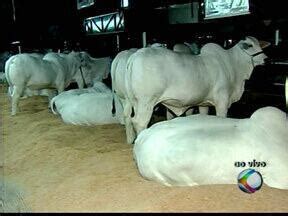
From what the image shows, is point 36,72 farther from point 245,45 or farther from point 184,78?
point 245,45

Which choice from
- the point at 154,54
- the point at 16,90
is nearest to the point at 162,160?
the point at 154,54

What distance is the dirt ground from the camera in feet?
9.73

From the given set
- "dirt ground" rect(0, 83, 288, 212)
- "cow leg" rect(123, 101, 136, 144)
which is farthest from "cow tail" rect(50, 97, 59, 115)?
"cow leg" rect(123, 101, 136, 144)

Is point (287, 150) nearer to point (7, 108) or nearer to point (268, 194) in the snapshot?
point (268, 194)

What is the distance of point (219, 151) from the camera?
10.3 ft

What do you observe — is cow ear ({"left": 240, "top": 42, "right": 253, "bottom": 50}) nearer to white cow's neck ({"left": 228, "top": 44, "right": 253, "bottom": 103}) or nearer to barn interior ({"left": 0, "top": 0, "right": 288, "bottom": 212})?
white cow's neck ({"left": 228, "top": 44, "right": 253, "bottom": 103})

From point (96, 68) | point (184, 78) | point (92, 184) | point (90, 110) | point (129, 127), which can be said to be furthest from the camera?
point (96, 68)

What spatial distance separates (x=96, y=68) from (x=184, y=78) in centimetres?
647

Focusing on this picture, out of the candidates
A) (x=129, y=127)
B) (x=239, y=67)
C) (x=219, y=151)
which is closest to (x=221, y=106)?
(x=239, y=67)

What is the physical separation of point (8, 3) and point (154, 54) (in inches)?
519

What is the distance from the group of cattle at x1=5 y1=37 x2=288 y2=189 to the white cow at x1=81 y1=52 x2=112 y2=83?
1432 mm

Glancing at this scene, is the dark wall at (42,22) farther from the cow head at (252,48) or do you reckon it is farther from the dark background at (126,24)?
the cow head at (252,48)

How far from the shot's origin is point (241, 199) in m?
2.96

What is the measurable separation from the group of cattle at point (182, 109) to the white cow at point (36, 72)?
0.02 metres
